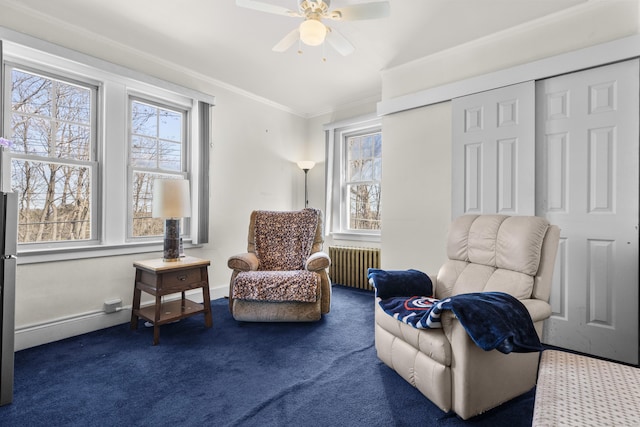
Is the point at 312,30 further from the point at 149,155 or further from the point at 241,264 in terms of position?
the point at 149,155

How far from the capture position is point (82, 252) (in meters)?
2.64

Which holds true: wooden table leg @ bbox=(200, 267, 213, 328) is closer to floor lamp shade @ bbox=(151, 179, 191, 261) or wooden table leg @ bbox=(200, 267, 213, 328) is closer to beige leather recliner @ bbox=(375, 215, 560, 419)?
floor lamp shade @ bbox=(151, 179, 191, 261)

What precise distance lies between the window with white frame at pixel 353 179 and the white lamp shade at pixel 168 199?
2225mm

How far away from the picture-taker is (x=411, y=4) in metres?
2.33

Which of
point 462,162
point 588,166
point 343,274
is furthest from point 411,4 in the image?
point 343,274

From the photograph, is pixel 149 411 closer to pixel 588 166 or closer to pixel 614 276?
pixel 614 276

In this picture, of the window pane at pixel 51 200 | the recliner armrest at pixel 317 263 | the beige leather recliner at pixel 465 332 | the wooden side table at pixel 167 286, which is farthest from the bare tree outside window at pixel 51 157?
the beige leather recliner at pixel 465 332

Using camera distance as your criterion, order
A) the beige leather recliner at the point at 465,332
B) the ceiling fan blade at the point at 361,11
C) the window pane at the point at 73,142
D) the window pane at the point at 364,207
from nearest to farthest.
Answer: the beige leather recliner at the point at 465,332
the ceiling fan blade at the point at 361,11
the window pane at the point at 73,142
the window pane at the point at 364,207

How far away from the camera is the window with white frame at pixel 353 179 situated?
4.29 metres

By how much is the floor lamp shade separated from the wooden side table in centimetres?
13

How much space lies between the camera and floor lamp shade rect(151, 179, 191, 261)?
2.69 meters

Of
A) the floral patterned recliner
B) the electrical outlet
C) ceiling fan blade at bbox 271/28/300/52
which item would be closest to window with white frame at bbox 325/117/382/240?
the floral patterned recliner

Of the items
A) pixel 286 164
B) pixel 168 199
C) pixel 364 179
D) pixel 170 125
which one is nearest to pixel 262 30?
pixel 170 125

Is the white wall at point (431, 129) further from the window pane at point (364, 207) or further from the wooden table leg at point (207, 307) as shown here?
the wooden table leg at point (207, 307)
